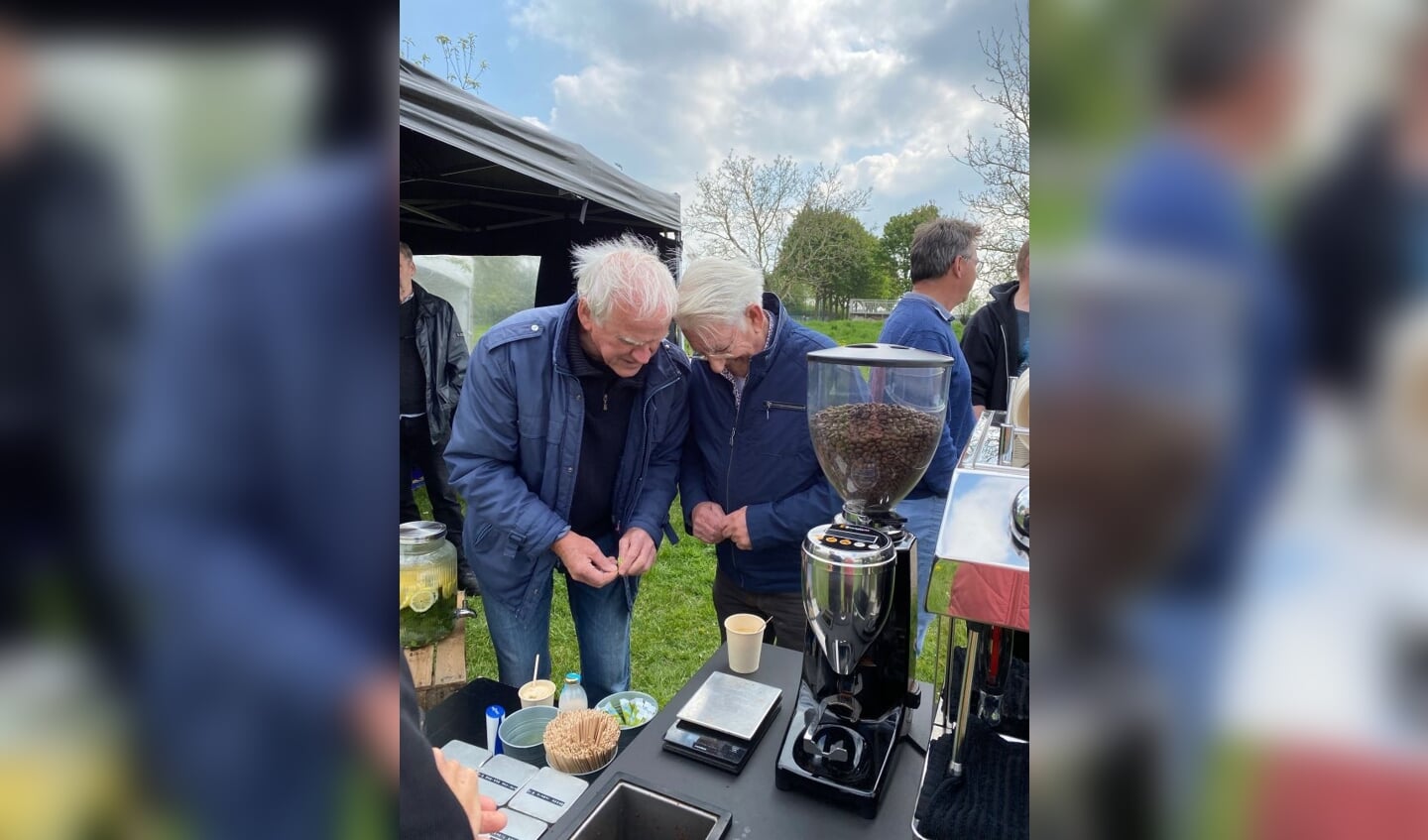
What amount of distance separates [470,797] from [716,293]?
5.22 ft

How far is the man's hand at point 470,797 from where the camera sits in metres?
0.61

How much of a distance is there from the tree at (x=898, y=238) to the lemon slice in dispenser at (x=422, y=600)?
16631 mm

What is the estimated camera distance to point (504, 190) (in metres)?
4.80

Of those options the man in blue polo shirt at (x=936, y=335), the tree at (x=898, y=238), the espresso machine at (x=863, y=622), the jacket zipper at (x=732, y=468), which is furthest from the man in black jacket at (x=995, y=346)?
the tree at (x=898, y=238)

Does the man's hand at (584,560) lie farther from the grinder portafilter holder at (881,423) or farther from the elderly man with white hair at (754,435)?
the grinder portafilter holder at (881,423)

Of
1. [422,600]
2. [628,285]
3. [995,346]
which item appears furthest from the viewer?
[995,346]

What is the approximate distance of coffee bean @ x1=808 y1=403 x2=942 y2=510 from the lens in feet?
4.48

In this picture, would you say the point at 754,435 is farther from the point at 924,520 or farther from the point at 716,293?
the point at 924,520

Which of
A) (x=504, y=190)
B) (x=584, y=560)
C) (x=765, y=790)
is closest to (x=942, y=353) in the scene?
(x=584, y=560)

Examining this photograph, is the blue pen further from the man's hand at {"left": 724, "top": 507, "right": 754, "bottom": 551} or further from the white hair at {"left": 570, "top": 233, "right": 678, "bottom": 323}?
the white hair at {"left": 570, "top": 233, "right": 678, "bottom": 323}
